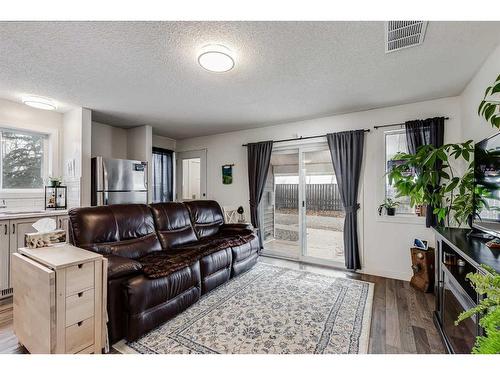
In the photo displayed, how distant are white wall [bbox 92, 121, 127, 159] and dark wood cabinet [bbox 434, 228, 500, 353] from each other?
5000 mm

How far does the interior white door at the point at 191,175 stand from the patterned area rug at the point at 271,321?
283 cm

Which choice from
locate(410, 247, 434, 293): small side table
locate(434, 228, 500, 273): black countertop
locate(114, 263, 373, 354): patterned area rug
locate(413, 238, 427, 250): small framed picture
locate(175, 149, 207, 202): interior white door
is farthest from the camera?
locate(175, 149, 207, 202): interior white door

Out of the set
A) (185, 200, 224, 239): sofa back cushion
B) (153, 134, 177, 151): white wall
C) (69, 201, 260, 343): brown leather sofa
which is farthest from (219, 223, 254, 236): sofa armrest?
(153, 134, 177, 151): white wall

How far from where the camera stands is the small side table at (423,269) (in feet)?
8.93

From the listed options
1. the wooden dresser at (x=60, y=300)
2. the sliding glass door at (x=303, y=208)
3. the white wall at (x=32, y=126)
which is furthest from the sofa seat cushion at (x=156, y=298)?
the white wall at (x=32, y=126)

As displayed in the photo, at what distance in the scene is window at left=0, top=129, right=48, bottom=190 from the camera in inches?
126

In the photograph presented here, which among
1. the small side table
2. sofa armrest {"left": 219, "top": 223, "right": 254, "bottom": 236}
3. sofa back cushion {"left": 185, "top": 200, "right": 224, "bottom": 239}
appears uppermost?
sofa back cushion {"left": 185, "top": 200, "right": 224, "bottom": 239}

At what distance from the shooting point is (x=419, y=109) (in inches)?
122

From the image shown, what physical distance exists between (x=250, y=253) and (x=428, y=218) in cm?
240

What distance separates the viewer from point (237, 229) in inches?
143

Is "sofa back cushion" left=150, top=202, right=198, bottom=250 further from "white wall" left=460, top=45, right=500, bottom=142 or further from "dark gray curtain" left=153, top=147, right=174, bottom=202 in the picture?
"white wall" left=460, top=45, right=500, bottom=142

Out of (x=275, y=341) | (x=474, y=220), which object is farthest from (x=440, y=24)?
(x=275, y=341)

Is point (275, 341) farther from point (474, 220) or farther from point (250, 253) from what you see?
point (474, 220)
